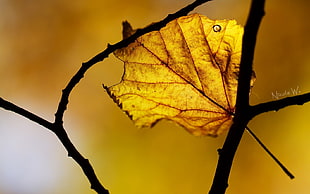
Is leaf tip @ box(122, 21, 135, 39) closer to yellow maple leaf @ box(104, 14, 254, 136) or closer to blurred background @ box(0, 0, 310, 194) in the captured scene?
yellow maple leaf @ box(104, 14, 254, 136)

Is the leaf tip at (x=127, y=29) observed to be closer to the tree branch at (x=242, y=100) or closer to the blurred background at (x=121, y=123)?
the tree branch at (x=242, y=100)

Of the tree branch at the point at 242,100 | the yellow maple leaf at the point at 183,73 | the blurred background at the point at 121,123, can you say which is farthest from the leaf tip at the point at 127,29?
the blurred background at the point at 121,123

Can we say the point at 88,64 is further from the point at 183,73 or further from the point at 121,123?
the point at 121,123

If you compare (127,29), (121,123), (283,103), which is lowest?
(283,103)

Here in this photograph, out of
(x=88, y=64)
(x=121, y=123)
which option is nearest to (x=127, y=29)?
(x=88, y=64)

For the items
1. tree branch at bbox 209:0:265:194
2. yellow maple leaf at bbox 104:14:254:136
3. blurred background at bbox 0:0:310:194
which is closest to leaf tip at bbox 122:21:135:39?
yellow maple leaf at bbox 104:14:254:136

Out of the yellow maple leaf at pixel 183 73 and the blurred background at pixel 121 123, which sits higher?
the blurred background at pixel 121 123
